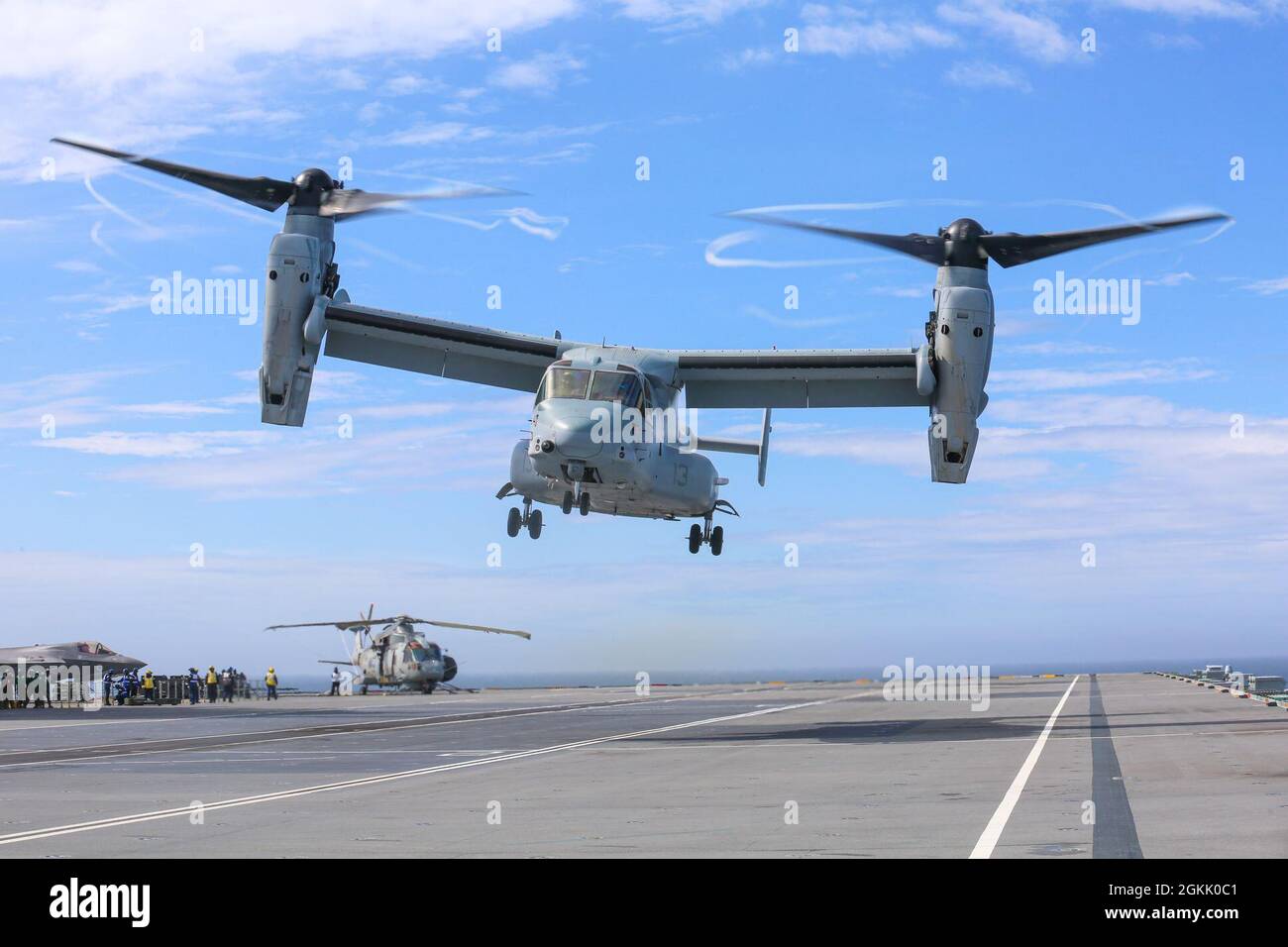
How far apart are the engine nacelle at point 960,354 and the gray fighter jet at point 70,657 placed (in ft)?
125

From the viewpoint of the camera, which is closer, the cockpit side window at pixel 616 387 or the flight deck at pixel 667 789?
the flight deck at pixel 667 789

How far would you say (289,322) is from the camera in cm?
2794

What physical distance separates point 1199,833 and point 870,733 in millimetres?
16661

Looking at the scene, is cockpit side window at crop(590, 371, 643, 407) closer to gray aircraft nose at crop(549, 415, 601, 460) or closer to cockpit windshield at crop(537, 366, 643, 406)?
cockpit windshield at crop(537, 366, 643, 406)

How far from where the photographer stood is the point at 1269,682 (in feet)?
186

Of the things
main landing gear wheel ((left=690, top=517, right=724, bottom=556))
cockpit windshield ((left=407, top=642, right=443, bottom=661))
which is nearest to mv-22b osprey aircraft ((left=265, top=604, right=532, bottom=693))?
cockpit windshield ((left=407, top=642, right=443, bottom=661))

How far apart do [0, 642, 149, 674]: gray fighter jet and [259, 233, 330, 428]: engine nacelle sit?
92.7 ft

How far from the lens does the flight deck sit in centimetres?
1130

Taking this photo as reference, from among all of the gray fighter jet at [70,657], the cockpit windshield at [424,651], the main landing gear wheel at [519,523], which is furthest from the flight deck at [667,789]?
the cockpit windshield at [424,651]

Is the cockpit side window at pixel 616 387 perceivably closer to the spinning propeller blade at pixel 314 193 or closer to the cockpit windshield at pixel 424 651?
the spinning propeller blade at pixel 314 193

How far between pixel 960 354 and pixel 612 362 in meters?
7.34

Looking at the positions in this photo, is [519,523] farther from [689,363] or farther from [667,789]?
[667,789]

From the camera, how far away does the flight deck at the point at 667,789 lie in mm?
11297
